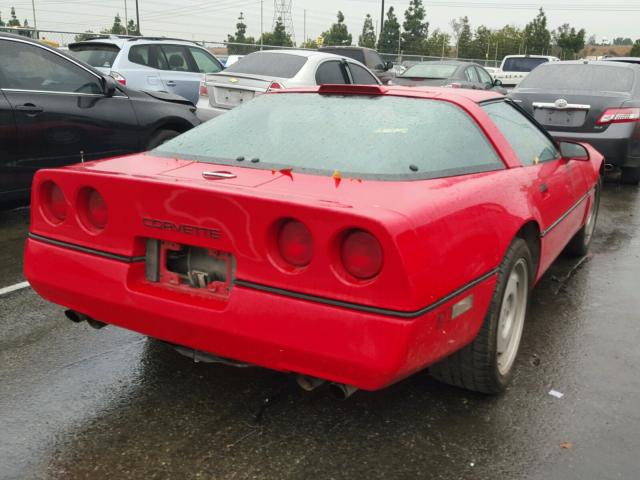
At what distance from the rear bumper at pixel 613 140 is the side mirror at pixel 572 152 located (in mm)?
3855

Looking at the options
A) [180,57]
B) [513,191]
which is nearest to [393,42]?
[180,57]

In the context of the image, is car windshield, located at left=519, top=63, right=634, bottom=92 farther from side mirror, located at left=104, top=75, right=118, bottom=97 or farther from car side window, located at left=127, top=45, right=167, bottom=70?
car side window, located at left=127, top=45, right=167, bottom=70

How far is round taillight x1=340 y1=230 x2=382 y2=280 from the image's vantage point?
2211mm

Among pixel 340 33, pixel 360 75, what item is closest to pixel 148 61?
pixel 360 75

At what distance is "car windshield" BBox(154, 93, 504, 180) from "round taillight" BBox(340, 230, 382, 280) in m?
0.47

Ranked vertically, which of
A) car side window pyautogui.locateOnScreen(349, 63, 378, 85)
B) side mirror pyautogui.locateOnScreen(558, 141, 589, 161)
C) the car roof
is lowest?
side mirror pyautogui.locateOnScreen(558, 141, 589, 161)

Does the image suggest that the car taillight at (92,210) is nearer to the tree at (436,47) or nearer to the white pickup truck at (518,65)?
the white pickup truck at (518,65)

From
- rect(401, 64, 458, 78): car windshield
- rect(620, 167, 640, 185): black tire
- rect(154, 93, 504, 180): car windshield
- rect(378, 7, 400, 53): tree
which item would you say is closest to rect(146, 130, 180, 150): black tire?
rect(154, 93, 504, 180): car windshield

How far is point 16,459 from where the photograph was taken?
2521mm

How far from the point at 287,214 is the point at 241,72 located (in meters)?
7.17

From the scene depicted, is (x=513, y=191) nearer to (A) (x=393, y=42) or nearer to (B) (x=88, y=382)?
(B) (x=88, y=382)

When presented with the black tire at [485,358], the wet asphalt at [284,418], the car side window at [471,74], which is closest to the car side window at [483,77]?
the car side window at [471,74]

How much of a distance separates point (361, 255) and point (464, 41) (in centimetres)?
7840

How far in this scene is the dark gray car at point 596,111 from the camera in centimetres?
778
